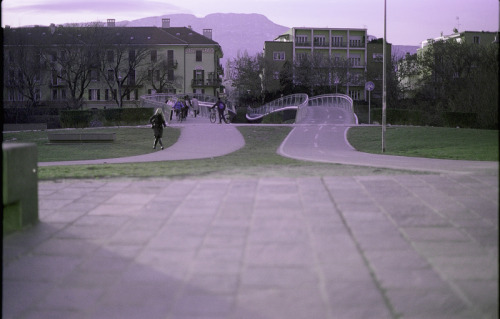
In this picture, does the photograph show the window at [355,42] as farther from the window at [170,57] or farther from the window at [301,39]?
the window at [170,57]

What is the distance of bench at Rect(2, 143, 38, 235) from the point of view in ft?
21.4

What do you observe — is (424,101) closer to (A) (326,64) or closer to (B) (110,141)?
(A) (326,64)

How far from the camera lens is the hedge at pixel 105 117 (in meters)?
44.9

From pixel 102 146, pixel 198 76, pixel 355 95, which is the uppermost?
pixel 198 76

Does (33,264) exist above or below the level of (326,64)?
below

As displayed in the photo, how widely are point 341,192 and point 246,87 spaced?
85529 mm

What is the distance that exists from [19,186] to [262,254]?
111 inches

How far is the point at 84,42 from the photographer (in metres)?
71.2

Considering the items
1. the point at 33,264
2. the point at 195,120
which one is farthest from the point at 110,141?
Answer: the point at 33,264

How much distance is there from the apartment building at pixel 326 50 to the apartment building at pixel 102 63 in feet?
32.4

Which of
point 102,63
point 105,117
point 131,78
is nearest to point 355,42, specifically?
point 131,78

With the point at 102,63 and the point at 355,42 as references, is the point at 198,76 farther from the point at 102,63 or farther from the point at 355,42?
the point at 355,42

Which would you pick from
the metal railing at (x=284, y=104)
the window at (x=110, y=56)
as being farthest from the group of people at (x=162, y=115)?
the window at (x=110, y=56)

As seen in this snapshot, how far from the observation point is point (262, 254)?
18.9 feet
